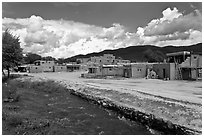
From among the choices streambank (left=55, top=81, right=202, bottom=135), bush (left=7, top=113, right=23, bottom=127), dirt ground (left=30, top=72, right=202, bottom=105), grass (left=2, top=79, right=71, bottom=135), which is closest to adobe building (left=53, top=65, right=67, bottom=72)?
dirt ground (left=30, top=72, right=202, bottom=105)

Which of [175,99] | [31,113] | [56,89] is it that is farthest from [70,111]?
[56,89]

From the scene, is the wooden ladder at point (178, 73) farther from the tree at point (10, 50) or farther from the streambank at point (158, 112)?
the tree at point (10, 50)

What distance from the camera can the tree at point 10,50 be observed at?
39697 mm

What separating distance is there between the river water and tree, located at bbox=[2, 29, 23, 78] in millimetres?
25315

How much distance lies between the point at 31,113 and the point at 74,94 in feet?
33.2

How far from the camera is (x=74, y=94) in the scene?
26.0m

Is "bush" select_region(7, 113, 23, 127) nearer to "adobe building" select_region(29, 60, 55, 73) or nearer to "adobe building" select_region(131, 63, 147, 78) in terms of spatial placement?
"adobe building" select_region(131, 63, 147, 78)

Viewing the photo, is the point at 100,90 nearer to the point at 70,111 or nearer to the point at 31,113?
the point at 70,111

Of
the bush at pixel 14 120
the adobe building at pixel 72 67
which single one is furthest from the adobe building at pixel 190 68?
the adobe building at pixel 72 67

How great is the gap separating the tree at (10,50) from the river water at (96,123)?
25.3m

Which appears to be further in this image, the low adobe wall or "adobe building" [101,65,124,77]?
"adobe building" [101,65,124,77]

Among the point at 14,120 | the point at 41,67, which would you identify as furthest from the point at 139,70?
the point at 41,67

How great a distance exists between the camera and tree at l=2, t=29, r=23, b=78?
130 feet

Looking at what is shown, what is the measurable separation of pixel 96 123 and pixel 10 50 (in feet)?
102
